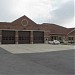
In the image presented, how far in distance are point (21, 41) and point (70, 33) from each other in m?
21.6

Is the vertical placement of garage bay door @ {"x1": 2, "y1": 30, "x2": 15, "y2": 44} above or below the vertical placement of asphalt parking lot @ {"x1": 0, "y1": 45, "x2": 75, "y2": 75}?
above

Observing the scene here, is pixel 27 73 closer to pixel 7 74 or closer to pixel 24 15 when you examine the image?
pixel 7 74

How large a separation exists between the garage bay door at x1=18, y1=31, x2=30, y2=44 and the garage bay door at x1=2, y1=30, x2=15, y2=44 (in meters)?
2.15

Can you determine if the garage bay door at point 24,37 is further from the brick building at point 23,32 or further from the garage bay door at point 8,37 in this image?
the garage bay door at point 8,37

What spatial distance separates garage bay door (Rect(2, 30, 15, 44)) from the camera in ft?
176

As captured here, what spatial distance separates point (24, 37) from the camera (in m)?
56.5

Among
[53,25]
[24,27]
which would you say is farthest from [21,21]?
[53,25]

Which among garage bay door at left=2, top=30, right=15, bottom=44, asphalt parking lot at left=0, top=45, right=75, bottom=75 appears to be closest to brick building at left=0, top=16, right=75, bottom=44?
garage bay door at left=2, top=30, right=15, bottom=44

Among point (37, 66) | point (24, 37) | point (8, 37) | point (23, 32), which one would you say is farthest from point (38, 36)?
point (37, 66)

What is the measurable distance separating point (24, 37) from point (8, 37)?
5118mm

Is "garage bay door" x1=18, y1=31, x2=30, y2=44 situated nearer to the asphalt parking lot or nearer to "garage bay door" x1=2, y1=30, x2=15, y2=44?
"garage bay door" x1=2, y1=30, x2=15, y2=44

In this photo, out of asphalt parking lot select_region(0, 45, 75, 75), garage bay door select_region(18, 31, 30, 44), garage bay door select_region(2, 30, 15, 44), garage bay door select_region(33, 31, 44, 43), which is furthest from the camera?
garage bay door select_region(33, 31, 44, 43)

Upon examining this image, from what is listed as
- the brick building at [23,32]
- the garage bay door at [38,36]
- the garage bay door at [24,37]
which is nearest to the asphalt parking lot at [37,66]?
the brick building at [23,32]

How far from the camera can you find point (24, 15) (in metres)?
57.4
